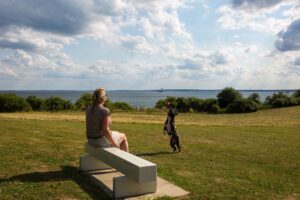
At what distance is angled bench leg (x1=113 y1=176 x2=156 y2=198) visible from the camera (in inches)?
285

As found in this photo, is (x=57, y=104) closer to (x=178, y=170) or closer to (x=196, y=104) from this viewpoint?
(x=196, y=104)

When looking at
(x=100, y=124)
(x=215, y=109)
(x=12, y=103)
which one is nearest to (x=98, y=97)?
(x=100, y=124)

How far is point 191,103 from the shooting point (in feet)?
293

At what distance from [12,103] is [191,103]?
4033cm

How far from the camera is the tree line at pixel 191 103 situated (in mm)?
67750

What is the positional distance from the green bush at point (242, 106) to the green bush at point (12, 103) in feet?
137

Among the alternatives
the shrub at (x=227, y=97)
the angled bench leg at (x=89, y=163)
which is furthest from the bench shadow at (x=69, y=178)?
the shrub at (x=227, y=97)

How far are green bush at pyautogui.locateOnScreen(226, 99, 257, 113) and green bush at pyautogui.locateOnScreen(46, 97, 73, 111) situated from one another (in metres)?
34.0

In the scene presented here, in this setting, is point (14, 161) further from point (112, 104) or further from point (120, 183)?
point (112, 104)

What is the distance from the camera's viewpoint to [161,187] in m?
8.09

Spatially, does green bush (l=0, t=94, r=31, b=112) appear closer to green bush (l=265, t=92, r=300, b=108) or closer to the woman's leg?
green bush (l=265, t=92, r=300, b=108)

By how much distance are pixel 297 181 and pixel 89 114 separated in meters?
5.42

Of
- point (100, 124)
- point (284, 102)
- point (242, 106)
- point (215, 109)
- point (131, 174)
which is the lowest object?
point (215, 109)

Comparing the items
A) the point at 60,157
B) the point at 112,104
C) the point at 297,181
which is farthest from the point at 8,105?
the point at 297,181
